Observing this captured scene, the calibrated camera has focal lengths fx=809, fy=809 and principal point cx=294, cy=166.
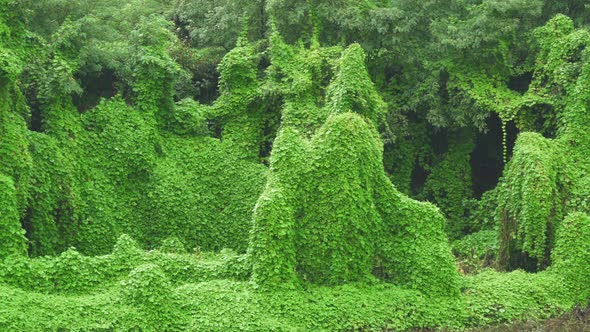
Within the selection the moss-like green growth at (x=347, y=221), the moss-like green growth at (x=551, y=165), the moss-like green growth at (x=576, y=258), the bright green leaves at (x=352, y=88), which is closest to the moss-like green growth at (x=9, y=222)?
the moss-like green growth at (x=347, y=221)

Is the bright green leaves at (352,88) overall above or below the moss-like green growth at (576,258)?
above

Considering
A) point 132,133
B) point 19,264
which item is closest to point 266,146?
point 132,133

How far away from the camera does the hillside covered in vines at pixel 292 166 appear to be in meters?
10.6

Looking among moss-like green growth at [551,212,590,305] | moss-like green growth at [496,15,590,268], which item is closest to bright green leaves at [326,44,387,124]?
moss-like green growth at [496,15,590,268]

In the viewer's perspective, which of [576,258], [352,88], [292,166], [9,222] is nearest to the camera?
[9,222]

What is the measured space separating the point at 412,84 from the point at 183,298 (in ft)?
27.2

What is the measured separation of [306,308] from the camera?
1054 centimetres

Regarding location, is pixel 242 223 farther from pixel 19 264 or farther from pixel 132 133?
pixel 19 264

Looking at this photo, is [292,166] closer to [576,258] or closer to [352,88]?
[352,88]

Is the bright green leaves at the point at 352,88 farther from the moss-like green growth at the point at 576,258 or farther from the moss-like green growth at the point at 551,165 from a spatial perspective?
the moss-like green growth at the point at 576,258

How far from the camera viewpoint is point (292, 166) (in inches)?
440

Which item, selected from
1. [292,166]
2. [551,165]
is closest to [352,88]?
[292,166]

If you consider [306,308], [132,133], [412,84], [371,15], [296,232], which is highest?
[371,15]

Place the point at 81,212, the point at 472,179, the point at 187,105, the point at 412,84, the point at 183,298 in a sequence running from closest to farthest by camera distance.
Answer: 1. the point at 183,298
2. the point at 81,212
3. the point at 187,105
4. the point at 412,84
5. the point at 472,179
